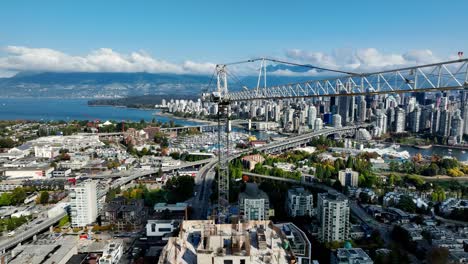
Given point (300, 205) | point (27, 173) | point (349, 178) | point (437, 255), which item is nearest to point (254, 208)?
point (300, 205)

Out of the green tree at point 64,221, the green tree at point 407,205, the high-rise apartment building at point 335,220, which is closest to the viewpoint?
the high-rise apartment building at point 335,220

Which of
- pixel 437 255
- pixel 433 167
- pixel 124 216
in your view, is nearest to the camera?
pixel 437 255

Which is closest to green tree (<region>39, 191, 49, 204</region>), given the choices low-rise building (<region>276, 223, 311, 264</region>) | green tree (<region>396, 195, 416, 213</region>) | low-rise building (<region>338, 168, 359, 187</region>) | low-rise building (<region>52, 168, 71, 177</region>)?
low-rise building (<region>52, 168, 71, 177</region>)

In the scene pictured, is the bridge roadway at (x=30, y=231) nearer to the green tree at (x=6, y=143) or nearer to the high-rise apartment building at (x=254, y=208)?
the high-rise apartment building at (x=254, y=208)

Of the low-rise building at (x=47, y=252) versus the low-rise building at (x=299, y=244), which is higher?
the low-rise building at (x=299, y=244)

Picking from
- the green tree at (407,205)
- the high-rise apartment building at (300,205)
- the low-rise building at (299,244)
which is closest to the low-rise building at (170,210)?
the high-rise apartment building at (300,205)

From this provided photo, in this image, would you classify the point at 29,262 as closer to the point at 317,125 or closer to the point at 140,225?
the point at 140,225

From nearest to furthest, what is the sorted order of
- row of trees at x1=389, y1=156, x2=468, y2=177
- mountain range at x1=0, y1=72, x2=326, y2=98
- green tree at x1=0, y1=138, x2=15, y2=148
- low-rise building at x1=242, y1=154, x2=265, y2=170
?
row of trees at x1=389, y1=156, x2=468, y2=177 → low-rise building at x1=242, y1=154, x2=265, y2=170 → green tree at x1=0, y1=138, x2=15, y2=148 → mountain range at x1=0, y1=72, x2=326, y2=98

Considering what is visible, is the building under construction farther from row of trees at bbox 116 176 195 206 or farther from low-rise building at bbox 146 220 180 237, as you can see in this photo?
row of trees at bbox 116 176 195 206

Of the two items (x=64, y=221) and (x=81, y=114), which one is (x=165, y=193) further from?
(x=81, y=114)

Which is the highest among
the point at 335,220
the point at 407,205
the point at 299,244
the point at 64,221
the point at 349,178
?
the point at 299,244

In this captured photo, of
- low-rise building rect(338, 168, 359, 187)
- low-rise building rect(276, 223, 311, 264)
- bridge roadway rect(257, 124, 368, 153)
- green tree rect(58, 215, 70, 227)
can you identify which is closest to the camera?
low-rise building rect(276, 223, 311, 264)
